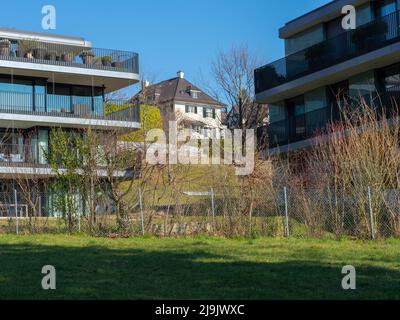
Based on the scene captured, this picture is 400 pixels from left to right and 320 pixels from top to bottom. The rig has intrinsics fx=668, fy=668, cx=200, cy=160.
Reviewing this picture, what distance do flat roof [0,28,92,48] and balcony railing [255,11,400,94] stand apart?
14538mm

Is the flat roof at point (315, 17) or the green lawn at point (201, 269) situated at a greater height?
the flat roof at point (315, 17)

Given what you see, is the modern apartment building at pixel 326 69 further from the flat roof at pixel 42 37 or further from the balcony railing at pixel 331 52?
the flat roof at pixel 42 37

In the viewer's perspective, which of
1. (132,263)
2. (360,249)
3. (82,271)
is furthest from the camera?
(360,249)

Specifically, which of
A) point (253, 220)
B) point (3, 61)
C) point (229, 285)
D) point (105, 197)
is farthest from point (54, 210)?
point (3, 61)

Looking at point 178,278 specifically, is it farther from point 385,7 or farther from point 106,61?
point 106,61

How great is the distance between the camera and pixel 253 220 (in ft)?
Result: 60.2

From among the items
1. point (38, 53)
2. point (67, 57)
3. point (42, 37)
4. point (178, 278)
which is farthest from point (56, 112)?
point (178, 278)

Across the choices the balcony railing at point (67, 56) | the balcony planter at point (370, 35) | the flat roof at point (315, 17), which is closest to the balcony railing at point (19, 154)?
the balcony railing at point (67, 56)

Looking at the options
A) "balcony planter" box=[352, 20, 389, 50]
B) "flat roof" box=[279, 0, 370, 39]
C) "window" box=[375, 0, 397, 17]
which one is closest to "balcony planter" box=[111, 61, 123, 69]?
"flat roof" box=[279, 0, 370, 39]

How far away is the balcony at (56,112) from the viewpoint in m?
38.1

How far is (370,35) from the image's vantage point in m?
27.4

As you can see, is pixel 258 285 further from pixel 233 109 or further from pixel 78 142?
pixel 233 109

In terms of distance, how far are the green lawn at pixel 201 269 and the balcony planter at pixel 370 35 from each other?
43.5 feet

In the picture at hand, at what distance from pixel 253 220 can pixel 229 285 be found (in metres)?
9.21
